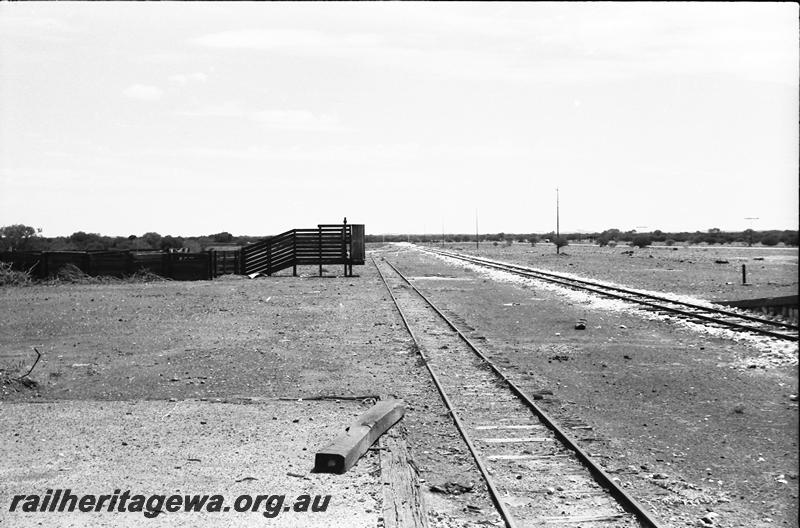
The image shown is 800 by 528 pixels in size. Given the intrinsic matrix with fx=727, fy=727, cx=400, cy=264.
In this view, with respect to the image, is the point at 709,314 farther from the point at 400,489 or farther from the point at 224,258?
the point at 224,258

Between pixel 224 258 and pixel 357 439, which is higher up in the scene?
pixel 224 258

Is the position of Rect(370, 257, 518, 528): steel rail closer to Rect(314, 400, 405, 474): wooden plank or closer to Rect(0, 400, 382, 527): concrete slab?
Rect(314, 400, 405, 474): wooden plank

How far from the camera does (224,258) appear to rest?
126 feet

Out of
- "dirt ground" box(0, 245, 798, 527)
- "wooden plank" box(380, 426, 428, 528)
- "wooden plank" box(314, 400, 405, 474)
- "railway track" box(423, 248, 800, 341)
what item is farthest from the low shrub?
"wooden plank" box(380, 426, 428, 528)

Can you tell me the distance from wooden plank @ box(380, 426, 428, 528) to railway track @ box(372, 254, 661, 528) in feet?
2.13

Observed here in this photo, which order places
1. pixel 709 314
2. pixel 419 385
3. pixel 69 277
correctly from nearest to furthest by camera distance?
1. pixel 419 385
2. pixel 709 314
3. pixel 69 277

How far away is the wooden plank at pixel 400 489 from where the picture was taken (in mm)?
Result: 5480

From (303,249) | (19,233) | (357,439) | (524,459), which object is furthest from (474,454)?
(19,233)

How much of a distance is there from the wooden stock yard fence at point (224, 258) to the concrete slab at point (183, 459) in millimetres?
25157

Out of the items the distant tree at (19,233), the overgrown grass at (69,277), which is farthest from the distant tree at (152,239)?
the overgrown grass at (69,277)

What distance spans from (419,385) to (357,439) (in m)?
3.67

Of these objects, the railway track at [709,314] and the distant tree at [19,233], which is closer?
the railway track at [709,314]

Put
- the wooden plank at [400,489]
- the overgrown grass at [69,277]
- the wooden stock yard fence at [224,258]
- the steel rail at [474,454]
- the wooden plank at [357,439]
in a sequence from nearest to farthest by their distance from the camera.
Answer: the wooden plank at [400,489]
the steel rail at [474,454]
the wooden plank at [357,439]
the overgrown grass at [69,277]
the wooden stock yard fence at [224,258]

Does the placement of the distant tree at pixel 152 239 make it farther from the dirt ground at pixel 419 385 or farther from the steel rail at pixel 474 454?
the steel rail at pixel 474 454
